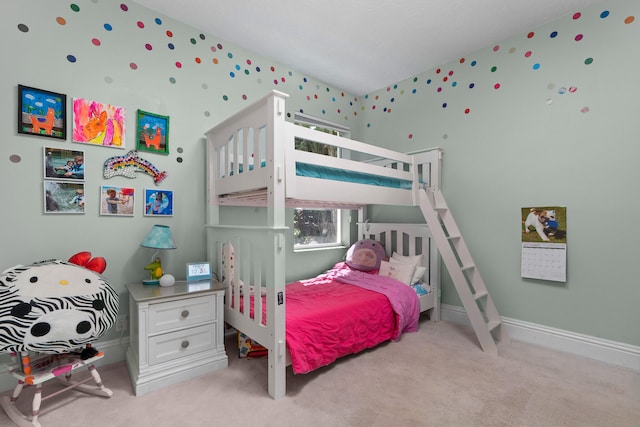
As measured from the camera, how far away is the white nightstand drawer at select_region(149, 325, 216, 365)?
2.00 meters

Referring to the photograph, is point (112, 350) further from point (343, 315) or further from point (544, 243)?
point (544, 243)

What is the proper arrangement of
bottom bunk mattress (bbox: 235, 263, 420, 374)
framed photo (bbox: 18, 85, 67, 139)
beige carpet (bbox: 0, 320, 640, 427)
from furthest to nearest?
bottom bunk mattress (bbox: 235, 263, 420, 374) → framed photo (bbox: 18, 85, 67, 139) → beige carpet (bbox: 0, 320, 640, 427)

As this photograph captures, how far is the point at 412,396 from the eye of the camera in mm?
1905

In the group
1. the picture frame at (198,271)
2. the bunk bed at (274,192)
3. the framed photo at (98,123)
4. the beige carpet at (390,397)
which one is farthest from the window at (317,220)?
the framed photo at (98,123)

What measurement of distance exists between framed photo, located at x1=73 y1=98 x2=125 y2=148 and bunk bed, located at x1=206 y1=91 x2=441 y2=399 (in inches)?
25.9

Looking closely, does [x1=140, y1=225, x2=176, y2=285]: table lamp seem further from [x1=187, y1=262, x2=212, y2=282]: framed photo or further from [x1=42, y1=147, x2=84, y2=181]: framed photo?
[x1=42, y1=147, x2=84, y2=181]: framed photo

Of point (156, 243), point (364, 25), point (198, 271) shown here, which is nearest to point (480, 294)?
point (198, 271)

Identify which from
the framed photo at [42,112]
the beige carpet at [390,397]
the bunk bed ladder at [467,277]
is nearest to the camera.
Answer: the beige carpet at [390,397]

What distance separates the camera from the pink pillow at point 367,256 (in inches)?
136

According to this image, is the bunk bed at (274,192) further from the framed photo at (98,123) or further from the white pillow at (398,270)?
the framed photo at (98,123)

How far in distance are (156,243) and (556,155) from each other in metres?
3.28

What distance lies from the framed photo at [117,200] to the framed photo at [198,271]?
0.61 meters

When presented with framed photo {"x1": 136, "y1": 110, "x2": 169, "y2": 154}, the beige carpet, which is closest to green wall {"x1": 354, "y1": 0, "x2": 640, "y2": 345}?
the beige carpet

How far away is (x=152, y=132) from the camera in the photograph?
8.17 ft
